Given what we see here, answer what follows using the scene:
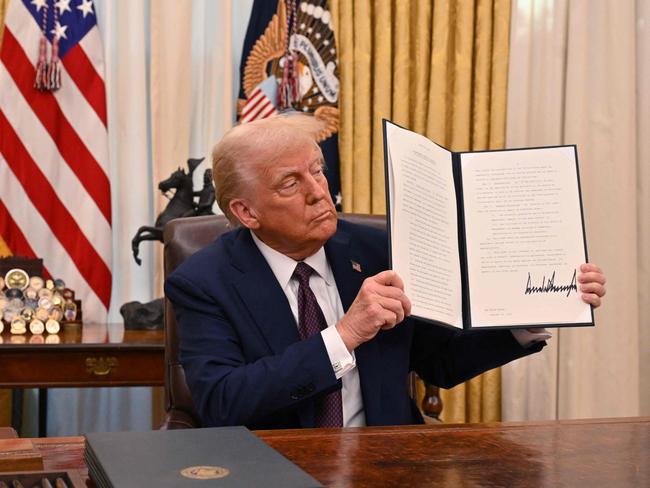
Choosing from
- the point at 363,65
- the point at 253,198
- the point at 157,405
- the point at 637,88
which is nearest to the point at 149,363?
the point at 157,405

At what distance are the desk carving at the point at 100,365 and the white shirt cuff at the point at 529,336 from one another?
1629mm

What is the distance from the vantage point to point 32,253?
4.05m

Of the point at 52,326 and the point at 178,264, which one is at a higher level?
the point at 178,264

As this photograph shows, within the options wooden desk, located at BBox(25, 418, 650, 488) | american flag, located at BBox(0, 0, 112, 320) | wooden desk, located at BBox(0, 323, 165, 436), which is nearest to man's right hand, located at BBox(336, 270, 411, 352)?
wooden desk, located at BBox(25, 418, 650, 488)

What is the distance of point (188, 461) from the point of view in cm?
130

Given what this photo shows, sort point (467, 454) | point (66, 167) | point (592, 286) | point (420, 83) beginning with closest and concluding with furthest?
point (467, 454) < point (592, 286) < point (66, 167) < point (420, 83)

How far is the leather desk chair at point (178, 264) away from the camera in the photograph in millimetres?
2580

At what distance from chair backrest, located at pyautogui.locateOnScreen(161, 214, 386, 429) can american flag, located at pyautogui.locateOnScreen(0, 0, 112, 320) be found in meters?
1.51

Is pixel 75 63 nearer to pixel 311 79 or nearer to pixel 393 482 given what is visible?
pixel 311 79

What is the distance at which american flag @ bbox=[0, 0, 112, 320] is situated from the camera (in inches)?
158

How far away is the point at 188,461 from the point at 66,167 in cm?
299

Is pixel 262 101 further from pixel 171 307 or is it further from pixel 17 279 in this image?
pixel 171 307
